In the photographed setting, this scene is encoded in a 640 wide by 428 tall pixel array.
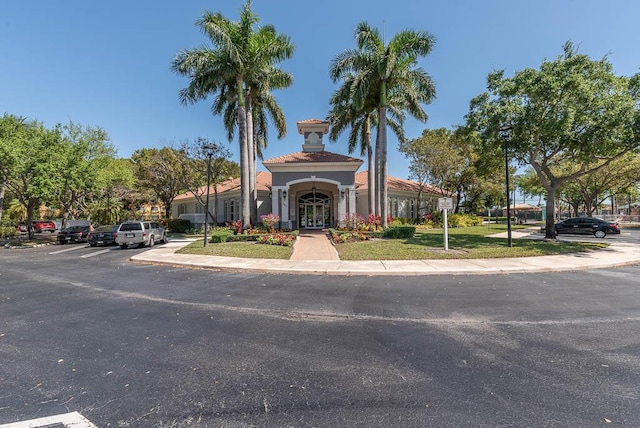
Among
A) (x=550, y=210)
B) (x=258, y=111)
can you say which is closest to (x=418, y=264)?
(x=550, y=210)

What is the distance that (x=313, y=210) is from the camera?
88.4ft

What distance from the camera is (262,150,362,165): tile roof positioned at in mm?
23016

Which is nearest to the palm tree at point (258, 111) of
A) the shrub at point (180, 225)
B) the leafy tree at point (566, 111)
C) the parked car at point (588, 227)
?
the shrub at point (180, 225)

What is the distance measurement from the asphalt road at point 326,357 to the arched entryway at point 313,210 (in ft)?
63.9

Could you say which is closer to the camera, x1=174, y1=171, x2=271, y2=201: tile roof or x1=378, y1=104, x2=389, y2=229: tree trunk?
x1=378, y1=104, x2=389, y2=229: tree trunk

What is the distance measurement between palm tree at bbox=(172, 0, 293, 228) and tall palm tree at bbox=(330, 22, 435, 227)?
14.9 feet

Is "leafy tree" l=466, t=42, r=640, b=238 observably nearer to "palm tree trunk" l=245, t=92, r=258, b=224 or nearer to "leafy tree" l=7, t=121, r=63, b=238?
"palm tree trunk" l=245, t=92, r=258, b=224

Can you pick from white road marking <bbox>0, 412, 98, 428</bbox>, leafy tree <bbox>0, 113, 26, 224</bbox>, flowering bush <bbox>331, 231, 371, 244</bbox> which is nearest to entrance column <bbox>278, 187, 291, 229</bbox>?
flowering bush <bbox>331, 231, 371, 244</bbox>

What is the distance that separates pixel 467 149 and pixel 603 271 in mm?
26622

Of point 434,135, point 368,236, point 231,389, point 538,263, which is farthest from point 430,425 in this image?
point 434,135

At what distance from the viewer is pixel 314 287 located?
26.0 feet

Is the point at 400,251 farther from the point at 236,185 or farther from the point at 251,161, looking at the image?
the point at 236,185

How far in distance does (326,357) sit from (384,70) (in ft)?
61.5

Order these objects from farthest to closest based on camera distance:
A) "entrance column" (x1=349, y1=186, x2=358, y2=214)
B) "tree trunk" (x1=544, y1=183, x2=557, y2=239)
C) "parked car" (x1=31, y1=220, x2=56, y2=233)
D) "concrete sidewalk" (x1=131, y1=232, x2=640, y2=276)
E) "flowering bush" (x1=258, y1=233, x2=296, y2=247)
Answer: "parked car" (x1=31, y1=220, x2=56, y2=233) < "entrance column" (x1=349, y1=186, x2=358, y2=214) < "tree trunk" (x1=544, y1=183, x2=557, y2=239) < "flowering bush" (x1=258, y1=233, x2=296, y2=247) < "concrete sidewalk" (x1=131, y1=232, x2=640, y2=276)
